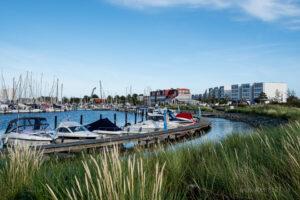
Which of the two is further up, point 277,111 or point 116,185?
point 116,185

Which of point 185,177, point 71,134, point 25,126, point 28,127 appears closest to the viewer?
point 185,177

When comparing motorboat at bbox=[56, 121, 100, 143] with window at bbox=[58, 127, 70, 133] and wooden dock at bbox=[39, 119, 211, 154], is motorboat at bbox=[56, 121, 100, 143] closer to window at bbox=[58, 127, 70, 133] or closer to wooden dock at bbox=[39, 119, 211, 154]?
window at bbox=[58, 127, 70, 133]

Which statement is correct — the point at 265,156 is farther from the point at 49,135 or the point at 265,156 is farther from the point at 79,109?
the point at 79,109

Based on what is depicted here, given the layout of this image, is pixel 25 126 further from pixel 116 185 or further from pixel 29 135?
pixel 116 185

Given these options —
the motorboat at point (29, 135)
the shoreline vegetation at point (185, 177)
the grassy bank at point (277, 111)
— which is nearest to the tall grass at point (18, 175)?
the shoreline vegetation at point (185, 177)

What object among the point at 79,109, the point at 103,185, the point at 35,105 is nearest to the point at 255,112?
the point at 35,105

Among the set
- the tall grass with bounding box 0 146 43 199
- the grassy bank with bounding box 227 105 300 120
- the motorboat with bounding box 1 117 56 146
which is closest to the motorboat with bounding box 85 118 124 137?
the motorboat with bounding box 1 117 56 146

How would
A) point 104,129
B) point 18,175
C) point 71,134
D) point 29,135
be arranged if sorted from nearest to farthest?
point 18,175 < point 29,135 < point 71,134 < point 104,129

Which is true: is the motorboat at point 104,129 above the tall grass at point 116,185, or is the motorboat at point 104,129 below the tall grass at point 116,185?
below

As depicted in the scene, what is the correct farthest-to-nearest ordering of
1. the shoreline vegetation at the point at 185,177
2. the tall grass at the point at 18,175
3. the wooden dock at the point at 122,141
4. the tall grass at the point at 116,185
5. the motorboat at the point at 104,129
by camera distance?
the motorboat at the point at 104,129 → the wooden dock at the point at 122,141 → the tall grass at the point at 18,175 → the shoreline vegetation at the point at 185,177 → the tall grass at the point at 116,185

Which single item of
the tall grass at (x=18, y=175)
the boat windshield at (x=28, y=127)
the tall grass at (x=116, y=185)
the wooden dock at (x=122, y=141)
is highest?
the tall grass at (x=116, y=185)

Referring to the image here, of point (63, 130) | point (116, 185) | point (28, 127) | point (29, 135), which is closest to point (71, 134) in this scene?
point (63, 130)

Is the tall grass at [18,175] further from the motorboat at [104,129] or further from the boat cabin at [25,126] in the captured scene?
the motorboat at [104,129]

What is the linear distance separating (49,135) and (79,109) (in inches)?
4481
